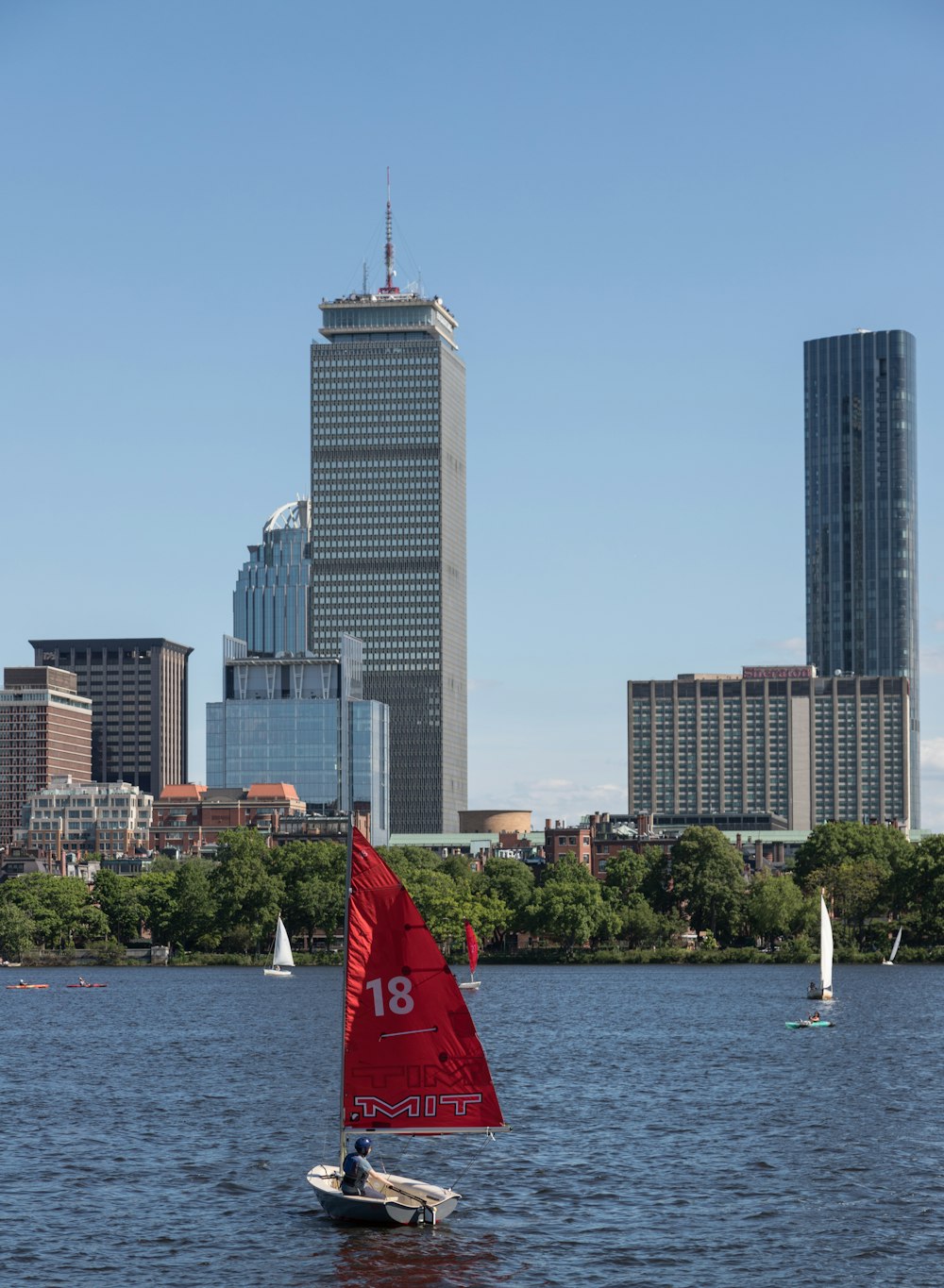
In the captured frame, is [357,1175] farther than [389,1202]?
Yes

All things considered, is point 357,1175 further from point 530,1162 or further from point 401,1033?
point 530,1162

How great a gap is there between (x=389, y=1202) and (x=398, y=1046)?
4.37 meters

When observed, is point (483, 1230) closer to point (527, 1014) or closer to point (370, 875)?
point (370, 875)

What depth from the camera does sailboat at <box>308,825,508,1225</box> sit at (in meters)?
57.2

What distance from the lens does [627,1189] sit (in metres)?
64.3

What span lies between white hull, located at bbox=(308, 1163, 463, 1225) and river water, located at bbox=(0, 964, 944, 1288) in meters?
0.58

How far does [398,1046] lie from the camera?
5753 centimetres

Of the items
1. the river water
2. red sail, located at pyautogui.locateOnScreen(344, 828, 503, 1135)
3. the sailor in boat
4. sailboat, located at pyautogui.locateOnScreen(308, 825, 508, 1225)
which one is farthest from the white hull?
red sail, located at pyautogui.locateOnScreen(344, 828, 503, 1135)

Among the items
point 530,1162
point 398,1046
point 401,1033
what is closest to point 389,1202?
point 398,1046

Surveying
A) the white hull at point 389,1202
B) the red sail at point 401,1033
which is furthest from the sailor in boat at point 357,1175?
the red sail at point 401,1033

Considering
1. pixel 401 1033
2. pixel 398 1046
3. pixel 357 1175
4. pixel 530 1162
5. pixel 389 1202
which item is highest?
pixel 401 1033

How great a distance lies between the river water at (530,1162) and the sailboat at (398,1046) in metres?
3.01

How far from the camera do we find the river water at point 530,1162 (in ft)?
178

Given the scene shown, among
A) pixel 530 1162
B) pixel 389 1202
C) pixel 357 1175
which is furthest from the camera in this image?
pixel 530 1162
